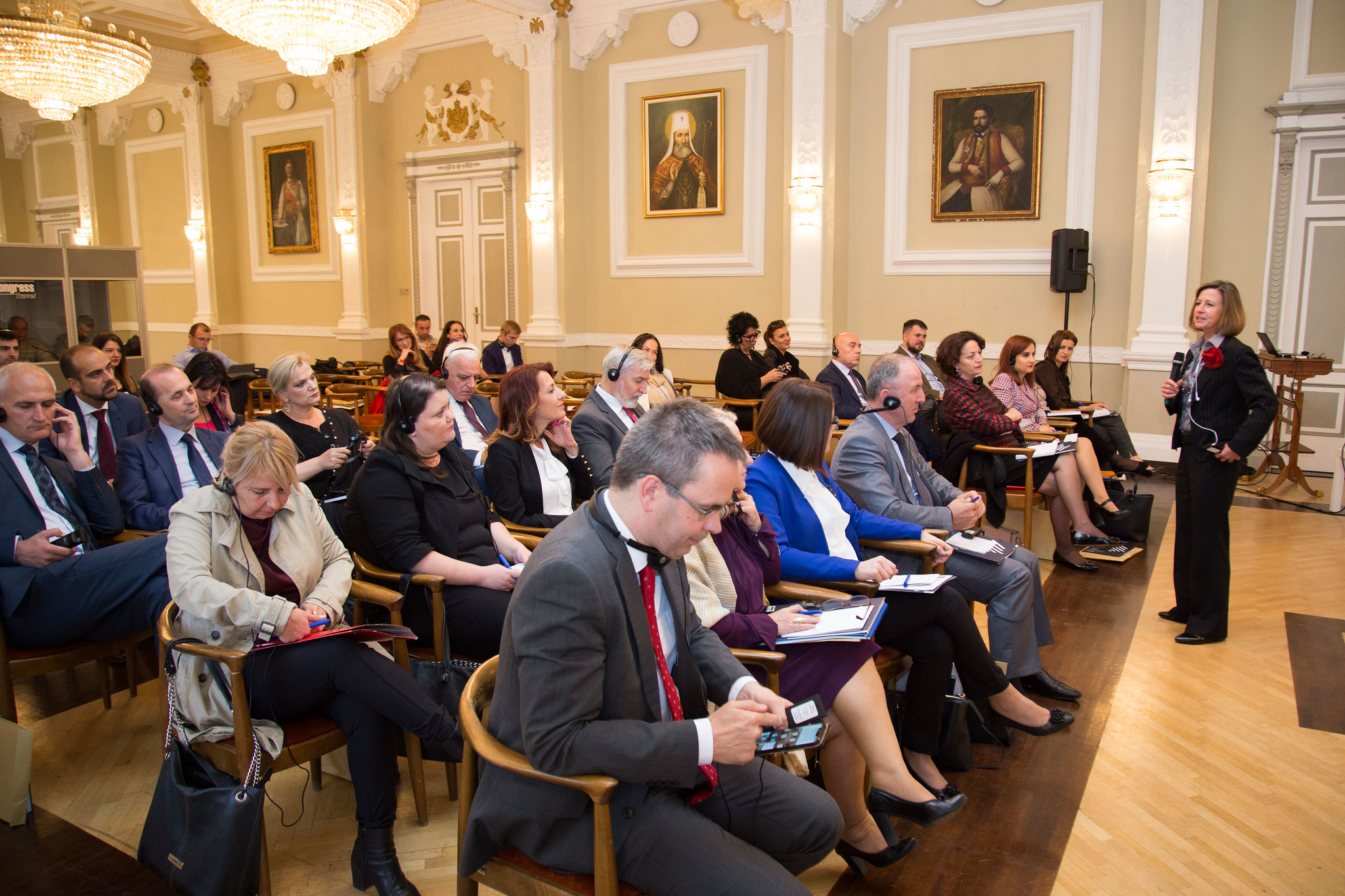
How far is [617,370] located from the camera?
417cm

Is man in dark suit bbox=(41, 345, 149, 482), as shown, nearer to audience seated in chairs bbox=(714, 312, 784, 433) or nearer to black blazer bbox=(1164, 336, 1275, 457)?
audience seated in chairs bbox=(714, 312, 784, 433)

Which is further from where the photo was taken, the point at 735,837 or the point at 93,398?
the point at 93,398

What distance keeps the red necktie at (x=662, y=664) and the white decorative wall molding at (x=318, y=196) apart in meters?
11.3

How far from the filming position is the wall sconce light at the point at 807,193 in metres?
8.62

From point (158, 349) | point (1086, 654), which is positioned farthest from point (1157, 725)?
point (158, 349)

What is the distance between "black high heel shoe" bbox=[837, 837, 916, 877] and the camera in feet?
7.49

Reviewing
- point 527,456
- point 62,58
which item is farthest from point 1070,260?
point 62,58

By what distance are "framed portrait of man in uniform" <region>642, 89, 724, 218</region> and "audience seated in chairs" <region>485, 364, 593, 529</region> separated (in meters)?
6.53

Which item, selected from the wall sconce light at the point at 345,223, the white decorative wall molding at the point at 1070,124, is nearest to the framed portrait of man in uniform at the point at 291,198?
the wall sconce light at the point at 345,223

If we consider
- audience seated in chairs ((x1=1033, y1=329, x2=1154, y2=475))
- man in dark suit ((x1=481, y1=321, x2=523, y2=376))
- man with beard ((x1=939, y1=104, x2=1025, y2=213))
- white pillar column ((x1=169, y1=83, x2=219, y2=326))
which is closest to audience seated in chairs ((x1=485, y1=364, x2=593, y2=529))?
audience seated in chairs ((x1=1033, y1=329, x2=1154, y2=475))

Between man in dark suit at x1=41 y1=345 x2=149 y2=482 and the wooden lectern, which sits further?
the wooden lectern

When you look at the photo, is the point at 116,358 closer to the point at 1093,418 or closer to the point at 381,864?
the point at 381,864

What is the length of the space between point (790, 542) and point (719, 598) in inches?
25.4

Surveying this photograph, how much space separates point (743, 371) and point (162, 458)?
16.2 ft
